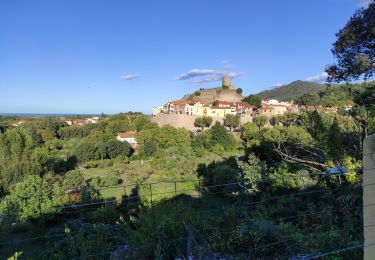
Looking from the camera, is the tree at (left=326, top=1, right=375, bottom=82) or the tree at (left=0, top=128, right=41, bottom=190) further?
the tree at (left=0, top=128, right=41, bottom=190)

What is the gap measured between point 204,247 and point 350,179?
10.7 ft

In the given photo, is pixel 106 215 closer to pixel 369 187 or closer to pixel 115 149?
pixel 369 187

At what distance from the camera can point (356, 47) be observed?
8461 mm

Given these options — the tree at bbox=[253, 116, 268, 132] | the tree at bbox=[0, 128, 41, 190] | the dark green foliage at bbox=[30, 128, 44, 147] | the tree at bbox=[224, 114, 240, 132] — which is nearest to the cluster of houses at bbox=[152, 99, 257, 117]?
the tree at bbox=[224, 114, 240, 132]

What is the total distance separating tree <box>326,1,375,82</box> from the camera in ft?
26.2

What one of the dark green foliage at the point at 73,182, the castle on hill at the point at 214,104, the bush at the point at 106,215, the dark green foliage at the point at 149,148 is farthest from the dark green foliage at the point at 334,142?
the castle on hill at the point at 214,104

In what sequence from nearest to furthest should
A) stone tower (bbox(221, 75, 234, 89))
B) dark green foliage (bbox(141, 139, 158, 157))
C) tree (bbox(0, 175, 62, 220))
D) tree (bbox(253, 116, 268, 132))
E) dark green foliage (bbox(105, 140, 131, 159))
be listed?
tree (bbox(0, 175, 62, 220)) < dark green foliage (bbox(105, 140, 131, 159)) < dark green foliage (bbox(141, 139, 158, 157)) < tree (bbox(253, 116, 268, 132)) < stone tower (bbox(221, 75, 234, 89))

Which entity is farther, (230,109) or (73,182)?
(230,109)

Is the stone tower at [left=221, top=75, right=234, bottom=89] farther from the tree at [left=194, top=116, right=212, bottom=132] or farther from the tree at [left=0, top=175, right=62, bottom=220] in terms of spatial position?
the tree at [left=0, top=175, right=62, bottom=220]

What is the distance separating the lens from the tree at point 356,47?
8.00 meters

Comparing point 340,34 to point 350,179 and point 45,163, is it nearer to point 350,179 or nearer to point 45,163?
point 350,179

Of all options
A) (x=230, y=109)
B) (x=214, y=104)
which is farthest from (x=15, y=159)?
(x=214, y=104)

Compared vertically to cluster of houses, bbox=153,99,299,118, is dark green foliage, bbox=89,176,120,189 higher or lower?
lower

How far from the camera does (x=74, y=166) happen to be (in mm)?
33875
